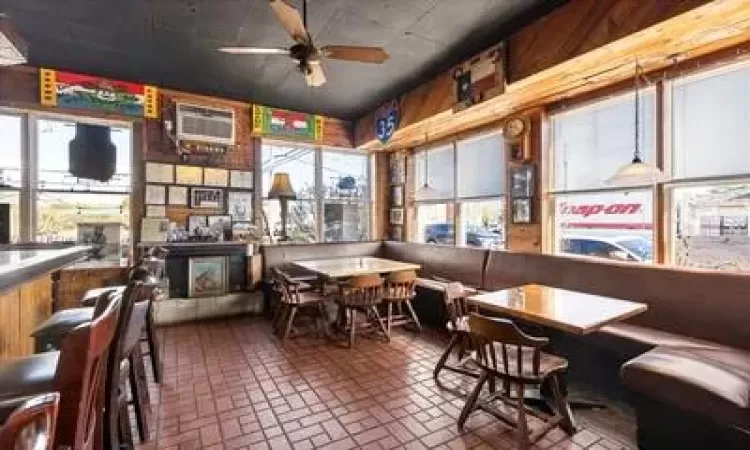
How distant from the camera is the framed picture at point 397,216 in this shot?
6.48 meters

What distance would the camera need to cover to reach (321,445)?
2.20 m

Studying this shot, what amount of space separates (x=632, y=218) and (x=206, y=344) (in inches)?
178

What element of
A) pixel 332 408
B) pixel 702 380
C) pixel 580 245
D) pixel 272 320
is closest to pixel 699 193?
pixel 580 245

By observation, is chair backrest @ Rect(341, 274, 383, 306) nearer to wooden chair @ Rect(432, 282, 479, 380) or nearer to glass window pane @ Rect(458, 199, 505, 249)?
wooden chair @ Rect(432, 282, 479, 380)

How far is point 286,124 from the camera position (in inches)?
230

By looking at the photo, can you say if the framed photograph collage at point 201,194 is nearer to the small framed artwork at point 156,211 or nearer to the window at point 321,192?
the small framed artwork at point 156,211

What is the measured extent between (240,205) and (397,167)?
2698 millimetres

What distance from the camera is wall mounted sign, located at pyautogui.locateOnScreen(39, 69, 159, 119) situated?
4.39m

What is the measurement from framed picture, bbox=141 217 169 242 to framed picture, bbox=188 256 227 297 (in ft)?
1.59

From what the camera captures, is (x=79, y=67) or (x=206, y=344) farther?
(x=79, y=67)

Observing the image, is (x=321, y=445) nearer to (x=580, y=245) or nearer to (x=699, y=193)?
(x=580, y=245)

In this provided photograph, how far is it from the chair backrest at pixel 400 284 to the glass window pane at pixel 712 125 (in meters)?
2.65

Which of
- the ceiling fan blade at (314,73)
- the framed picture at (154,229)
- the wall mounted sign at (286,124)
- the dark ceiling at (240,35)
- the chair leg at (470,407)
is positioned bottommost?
the chair leg at (470,407)

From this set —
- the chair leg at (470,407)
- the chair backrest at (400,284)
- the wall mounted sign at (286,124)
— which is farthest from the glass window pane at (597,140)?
the wall mounted sign at (286,124)
